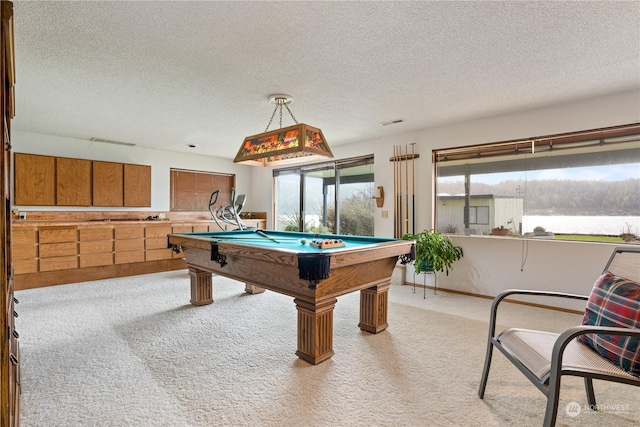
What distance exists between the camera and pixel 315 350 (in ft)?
7.48

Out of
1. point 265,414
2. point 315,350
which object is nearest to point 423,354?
point 315,350

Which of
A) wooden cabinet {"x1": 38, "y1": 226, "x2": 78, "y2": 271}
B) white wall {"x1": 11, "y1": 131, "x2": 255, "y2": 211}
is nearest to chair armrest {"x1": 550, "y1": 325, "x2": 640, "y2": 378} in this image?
wooden cabinet {"x1": 38, "y1": 226, "x2": 78, "y2": 271}

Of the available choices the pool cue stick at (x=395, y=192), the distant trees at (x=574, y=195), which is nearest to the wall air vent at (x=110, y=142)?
the pool cue stick at (x=395, y=192)

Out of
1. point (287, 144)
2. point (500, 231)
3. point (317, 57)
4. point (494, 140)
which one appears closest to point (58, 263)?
point (287, 144)

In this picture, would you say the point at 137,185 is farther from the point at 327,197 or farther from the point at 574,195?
the point at 574,195

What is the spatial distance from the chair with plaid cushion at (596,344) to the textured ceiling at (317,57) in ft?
5.07

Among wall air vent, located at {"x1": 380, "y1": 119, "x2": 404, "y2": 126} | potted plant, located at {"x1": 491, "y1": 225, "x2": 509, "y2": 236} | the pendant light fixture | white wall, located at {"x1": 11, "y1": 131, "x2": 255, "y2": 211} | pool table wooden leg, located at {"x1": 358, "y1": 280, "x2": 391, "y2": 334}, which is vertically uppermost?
wall air vent, located at {"x1": 380, "y1": 119, "x2": 404, "y2": 126}

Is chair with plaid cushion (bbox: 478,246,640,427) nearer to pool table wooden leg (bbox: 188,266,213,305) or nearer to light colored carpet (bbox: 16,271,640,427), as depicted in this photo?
light colored carpet (bbox: 16,271,640,427)

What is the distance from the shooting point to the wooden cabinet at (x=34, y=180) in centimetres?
466

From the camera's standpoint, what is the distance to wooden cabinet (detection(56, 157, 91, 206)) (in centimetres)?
498

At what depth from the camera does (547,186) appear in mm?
3742

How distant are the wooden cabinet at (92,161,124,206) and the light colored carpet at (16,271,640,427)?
2.27m

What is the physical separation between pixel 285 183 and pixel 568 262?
514cm

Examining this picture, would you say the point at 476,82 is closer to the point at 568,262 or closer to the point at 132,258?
the point at 568,262
